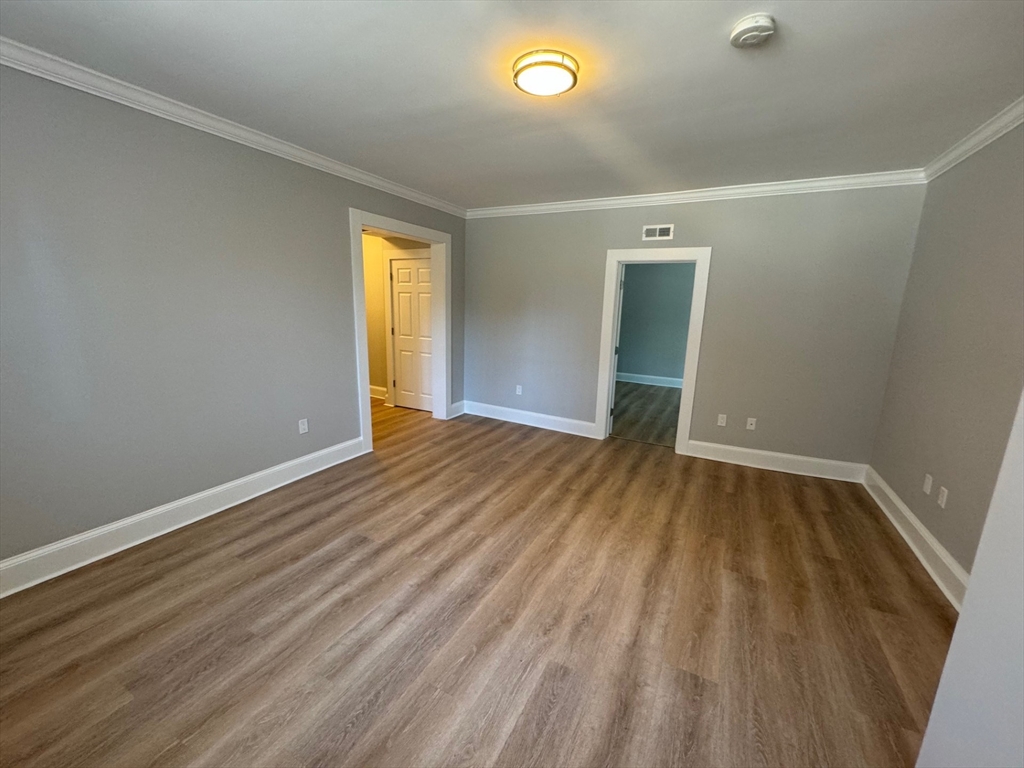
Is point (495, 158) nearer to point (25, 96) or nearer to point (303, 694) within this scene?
point (25, 96)

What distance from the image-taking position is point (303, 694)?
59.4 inches

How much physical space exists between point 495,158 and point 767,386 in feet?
10.3

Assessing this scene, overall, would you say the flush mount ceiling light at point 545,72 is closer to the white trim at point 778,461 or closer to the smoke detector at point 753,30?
the smoke detector at point 753,30

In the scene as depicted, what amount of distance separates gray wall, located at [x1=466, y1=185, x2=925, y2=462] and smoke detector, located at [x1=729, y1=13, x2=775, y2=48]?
2.28 m

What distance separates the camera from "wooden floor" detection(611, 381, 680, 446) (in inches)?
183

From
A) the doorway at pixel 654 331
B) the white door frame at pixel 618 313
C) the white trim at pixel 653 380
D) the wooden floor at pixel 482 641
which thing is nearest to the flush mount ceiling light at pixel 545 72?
the white door frame at pixel 618 313

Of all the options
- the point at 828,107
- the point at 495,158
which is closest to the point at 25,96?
the point at 495,158

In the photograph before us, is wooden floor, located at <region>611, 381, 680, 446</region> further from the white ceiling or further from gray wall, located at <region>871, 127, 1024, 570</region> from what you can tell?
the white ceiling

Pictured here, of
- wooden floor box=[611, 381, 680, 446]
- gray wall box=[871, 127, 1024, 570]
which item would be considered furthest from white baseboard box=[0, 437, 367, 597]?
gray wall box=[871, 127, 1024, 570]

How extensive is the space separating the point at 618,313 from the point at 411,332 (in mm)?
2699

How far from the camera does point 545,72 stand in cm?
173

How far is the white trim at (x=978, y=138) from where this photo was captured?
1.98m

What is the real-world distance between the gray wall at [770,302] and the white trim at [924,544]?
489 millimetres

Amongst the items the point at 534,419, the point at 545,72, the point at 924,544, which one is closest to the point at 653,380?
the point at 534,419
